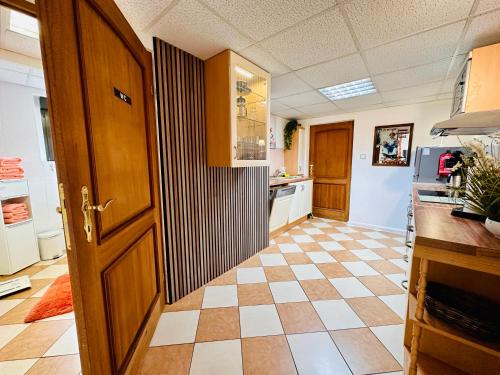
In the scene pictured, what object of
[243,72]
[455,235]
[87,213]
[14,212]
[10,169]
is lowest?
[14,212]

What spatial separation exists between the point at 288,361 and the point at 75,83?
181 cm

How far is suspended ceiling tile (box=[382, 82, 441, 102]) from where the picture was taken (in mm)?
2410

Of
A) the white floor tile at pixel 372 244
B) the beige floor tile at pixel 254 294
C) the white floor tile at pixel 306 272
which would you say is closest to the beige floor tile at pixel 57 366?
the beige floor tile at pixel 254 294

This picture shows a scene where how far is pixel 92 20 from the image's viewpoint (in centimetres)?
85

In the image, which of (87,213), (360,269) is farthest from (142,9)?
(360,269)

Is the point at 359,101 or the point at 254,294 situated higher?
the point at 359,101

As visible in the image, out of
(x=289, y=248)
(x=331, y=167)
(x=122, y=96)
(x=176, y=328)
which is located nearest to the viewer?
(x=122, y=96)

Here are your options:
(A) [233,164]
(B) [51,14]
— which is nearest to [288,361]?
(A) [233,164]

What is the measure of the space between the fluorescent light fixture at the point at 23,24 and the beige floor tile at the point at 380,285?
11.3ft

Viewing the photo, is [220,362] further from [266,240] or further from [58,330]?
[266,240]

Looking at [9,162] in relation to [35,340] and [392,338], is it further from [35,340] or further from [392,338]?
[392,338]

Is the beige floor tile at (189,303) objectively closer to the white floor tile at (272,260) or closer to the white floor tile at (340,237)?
the white floor tile at (272,260)

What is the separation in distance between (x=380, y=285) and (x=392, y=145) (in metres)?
2.50

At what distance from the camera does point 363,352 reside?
129 cm
